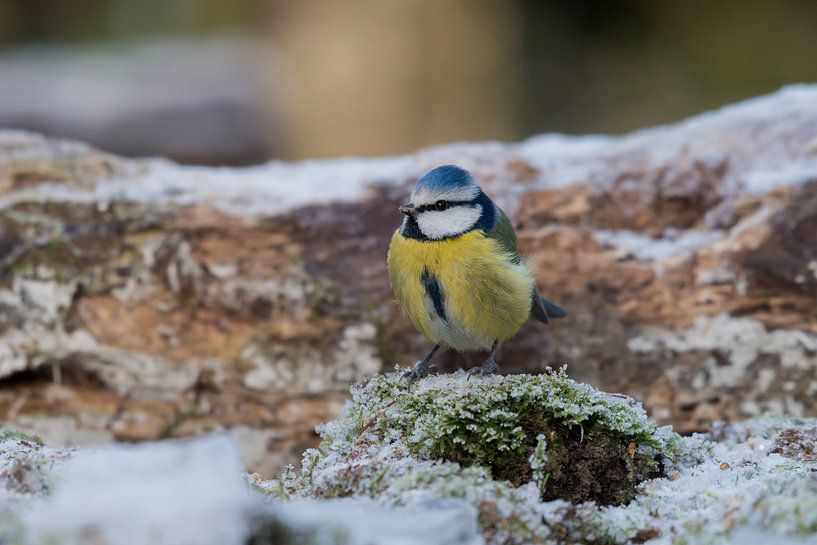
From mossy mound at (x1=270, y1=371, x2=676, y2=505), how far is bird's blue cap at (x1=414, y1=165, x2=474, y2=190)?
0.78 m

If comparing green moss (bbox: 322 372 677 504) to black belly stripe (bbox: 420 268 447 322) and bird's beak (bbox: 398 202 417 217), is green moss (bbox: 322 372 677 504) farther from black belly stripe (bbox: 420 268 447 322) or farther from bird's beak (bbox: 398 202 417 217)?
bird's beak (bbox: 398 202 417 217)

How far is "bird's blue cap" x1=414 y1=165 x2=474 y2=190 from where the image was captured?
8.13 feet

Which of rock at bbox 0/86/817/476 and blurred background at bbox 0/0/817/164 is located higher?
blurred background at bbox 0/0/817/164

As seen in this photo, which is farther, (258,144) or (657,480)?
(258,144)

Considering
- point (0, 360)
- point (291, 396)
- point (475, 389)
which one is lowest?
point (291, 396)

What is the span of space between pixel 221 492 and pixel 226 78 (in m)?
9.22

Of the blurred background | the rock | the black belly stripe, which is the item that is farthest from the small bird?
the blurred background

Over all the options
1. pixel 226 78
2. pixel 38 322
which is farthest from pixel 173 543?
pixel 226 78

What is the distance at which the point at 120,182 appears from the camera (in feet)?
11.4

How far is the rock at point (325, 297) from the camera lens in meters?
3.12

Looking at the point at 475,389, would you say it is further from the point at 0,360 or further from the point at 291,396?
the point at 0,360

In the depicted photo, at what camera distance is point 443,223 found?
251cm

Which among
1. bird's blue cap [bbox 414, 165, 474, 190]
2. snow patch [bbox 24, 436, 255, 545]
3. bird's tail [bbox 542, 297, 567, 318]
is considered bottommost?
bird's tail [bbox 542, 297, 567, 318]

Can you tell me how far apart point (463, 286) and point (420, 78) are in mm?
6517
